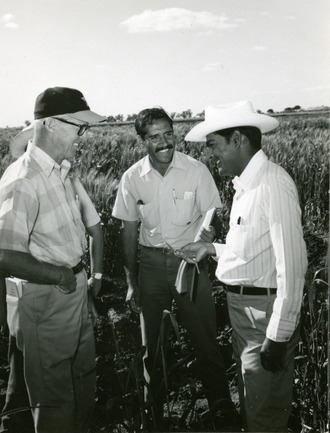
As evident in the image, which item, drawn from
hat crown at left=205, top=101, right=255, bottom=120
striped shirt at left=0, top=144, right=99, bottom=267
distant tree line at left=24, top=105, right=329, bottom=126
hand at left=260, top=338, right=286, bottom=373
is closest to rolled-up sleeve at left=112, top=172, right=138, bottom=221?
distant tree line at left=24, top=105, right=329, bottom=126

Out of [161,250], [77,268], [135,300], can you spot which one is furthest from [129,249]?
[77,268]

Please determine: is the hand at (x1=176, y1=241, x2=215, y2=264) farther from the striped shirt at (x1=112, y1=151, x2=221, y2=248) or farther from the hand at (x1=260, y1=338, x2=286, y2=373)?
the hand at (x1=260, y1=338, x2=286, y2=373)

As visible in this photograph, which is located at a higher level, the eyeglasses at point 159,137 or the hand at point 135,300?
the eyeglasses at point 159,137

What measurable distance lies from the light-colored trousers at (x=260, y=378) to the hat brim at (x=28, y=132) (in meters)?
1.00

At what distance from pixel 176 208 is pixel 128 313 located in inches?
37.9

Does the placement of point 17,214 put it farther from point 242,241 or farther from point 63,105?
point 242,241

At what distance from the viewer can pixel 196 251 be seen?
228cm

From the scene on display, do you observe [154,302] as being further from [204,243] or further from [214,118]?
[214,118]

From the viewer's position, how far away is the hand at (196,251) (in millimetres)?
2197

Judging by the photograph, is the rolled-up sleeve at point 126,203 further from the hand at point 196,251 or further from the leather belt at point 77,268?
the leather belt at point 77,268

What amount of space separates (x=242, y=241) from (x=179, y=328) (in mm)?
1298

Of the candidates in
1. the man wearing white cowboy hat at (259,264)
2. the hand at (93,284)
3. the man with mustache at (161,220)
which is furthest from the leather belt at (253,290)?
the hand at (93,284)

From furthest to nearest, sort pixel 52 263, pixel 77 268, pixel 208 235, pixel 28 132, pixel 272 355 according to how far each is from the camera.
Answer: pixel 208 235, pixel 28 132, pixel 77 268, pixel 52 263, pixel 272 355

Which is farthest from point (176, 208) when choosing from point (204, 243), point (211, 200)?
point (204, 243)
